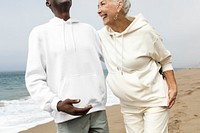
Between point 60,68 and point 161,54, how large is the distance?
0.86 meters

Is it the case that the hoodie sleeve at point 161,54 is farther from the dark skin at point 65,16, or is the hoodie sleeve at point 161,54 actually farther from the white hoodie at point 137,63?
the dark skin at point 65,16

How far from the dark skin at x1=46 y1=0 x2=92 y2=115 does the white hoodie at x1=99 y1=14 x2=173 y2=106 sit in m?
0.43

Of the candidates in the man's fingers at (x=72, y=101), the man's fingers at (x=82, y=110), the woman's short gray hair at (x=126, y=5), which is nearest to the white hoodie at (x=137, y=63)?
the woman's short gray hair at (x=126, y=5)

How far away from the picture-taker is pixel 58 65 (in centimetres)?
233

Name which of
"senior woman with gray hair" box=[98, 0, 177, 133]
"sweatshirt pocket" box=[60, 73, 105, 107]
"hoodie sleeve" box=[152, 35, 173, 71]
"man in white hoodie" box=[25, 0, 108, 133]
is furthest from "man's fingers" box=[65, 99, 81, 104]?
"hoodie sleeve" box=[152, 35, 173, 71]

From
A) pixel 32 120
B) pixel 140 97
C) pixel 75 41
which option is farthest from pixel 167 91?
pixel 32 120

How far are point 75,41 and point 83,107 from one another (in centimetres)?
47

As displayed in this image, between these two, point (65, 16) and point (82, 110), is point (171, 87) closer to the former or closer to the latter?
point (82, 110)

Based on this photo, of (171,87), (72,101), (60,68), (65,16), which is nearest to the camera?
(72,101)

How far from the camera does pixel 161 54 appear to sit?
2715 millimetres

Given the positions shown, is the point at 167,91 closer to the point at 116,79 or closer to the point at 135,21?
the point at 116,79

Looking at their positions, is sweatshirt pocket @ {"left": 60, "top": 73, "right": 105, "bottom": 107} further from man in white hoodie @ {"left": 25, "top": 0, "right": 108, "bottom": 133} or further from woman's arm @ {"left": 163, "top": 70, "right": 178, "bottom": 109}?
woman's arm @ {"left": 163, "top": 70, "right": 178, "bottom": 109}

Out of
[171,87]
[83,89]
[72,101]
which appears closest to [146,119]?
[171,87]

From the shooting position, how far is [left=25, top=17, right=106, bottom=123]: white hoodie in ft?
7.47
